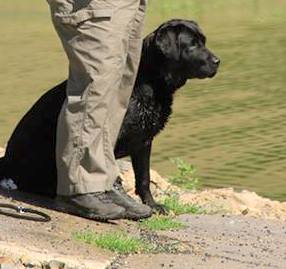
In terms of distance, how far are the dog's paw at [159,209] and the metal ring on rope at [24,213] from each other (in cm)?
128

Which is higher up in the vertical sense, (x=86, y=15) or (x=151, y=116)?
(x=86, y=15)

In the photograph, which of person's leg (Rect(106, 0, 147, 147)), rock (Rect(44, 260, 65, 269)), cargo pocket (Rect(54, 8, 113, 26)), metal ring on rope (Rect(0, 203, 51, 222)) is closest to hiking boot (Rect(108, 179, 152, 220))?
person's leg (Rect(106, 0, 147, 147))

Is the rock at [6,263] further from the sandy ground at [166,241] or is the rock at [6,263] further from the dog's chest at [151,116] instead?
the dog's chest at [151,116]

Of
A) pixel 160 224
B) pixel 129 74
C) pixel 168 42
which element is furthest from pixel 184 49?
pixel 160 224

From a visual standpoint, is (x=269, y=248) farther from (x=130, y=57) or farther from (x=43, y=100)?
(x=43, y=100)

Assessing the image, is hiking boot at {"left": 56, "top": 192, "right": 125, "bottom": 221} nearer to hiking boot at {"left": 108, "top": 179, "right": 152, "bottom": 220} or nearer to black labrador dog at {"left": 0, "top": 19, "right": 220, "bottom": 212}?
hiking boot at {"left": 108, "top": 179, "right": 152, "bottom": 220}

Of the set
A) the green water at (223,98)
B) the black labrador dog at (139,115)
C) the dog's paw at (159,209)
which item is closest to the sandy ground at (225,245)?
the dog's paw at (159,209)

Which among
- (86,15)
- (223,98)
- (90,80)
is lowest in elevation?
(223,98)

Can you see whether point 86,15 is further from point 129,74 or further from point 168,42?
point 168,42

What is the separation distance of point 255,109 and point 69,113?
363 inches

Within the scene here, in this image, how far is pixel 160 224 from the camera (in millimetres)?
6234

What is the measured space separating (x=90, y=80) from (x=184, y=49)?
5.58 feet

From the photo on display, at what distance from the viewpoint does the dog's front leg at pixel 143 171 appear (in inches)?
277

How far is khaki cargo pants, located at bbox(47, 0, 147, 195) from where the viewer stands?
18.2 feet
